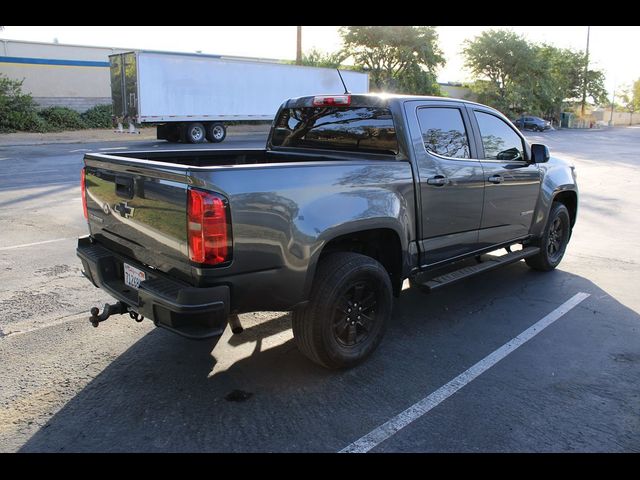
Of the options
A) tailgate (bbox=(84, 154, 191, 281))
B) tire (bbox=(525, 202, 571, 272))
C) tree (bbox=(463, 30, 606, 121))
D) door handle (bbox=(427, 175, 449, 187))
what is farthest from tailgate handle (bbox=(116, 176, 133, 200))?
tree (bbox=(463, 30, 606, 121))

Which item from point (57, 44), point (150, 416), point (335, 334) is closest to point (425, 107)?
point (335, 334)

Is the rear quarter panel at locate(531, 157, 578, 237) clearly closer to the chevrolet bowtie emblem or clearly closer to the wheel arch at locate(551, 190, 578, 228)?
the wheel arch at locate(551, 190, 578, 228)

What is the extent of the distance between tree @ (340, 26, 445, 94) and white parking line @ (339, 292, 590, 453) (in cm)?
3768

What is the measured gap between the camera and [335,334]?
3.71m

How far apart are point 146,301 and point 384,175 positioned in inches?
71.2

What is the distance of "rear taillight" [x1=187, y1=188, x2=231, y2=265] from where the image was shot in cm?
295

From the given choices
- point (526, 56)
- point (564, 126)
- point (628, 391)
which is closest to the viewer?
point (628, 391)

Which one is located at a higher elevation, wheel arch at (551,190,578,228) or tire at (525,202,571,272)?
wheel arch at (551,190,578,228)

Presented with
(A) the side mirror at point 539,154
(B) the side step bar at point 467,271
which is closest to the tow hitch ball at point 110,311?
(B) the side step bar at point 467,271

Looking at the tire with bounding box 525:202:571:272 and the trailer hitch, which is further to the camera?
the tire with bounding box 525:202:571:272

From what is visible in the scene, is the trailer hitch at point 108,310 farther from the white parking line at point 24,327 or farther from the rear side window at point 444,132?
the rear side window at point 444,132

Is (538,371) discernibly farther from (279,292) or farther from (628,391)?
(279,292)

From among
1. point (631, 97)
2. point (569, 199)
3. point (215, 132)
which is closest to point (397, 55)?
point (215, 132)

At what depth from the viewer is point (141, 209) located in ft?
11.1
